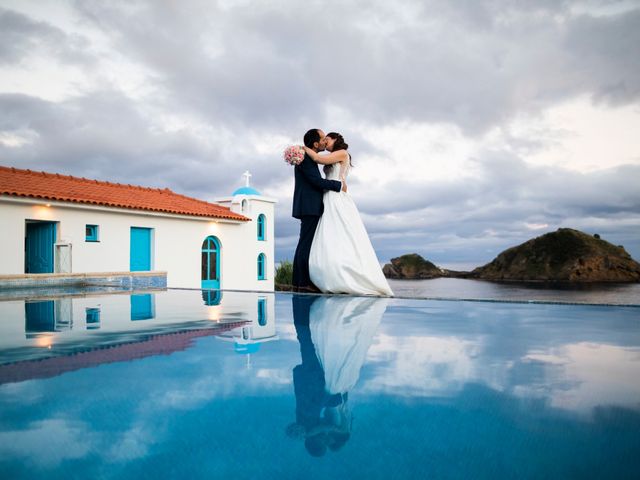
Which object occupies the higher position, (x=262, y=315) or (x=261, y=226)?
(x=261, y=226)

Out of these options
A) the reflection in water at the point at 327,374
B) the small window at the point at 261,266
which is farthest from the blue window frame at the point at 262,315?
the small window at the point at 261,266

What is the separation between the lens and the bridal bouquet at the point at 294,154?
5.85 meters

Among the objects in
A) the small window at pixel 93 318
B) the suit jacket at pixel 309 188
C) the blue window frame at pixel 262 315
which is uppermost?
the suit jacket at pixel 309 188

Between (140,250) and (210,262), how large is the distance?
164 inches

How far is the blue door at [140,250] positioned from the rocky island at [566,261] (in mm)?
57984

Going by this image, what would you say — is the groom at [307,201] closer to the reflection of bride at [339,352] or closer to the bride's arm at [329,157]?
the bride's arm at [329,157]

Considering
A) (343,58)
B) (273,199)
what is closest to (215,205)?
(273,199)

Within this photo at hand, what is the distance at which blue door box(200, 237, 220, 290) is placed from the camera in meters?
21.6

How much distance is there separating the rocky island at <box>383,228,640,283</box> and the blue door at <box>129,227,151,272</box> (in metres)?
58.0

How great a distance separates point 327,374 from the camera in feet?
5.80

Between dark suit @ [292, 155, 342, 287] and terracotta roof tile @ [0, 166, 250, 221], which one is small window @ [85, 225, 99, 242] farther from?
dark suit @ [292, 155, 342, 287]

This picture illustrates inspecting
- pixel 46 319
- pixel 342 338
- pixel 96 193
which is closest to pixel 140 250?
pixel 96 193

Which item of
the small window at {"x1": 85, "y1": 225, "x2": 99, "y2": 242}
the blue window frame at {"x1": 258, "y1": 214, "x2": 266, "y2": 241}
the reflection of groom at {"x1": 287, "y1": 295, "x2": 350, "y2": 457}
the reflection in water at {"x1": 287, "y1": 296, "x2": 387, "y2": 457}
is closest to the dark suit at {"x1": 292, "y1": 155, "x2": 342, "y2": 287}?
the reflection in water at {"x1": 287, "y1": 296, "x2": 387, "y2": 457}

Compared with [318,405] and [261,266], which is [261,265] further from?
[318,405]
